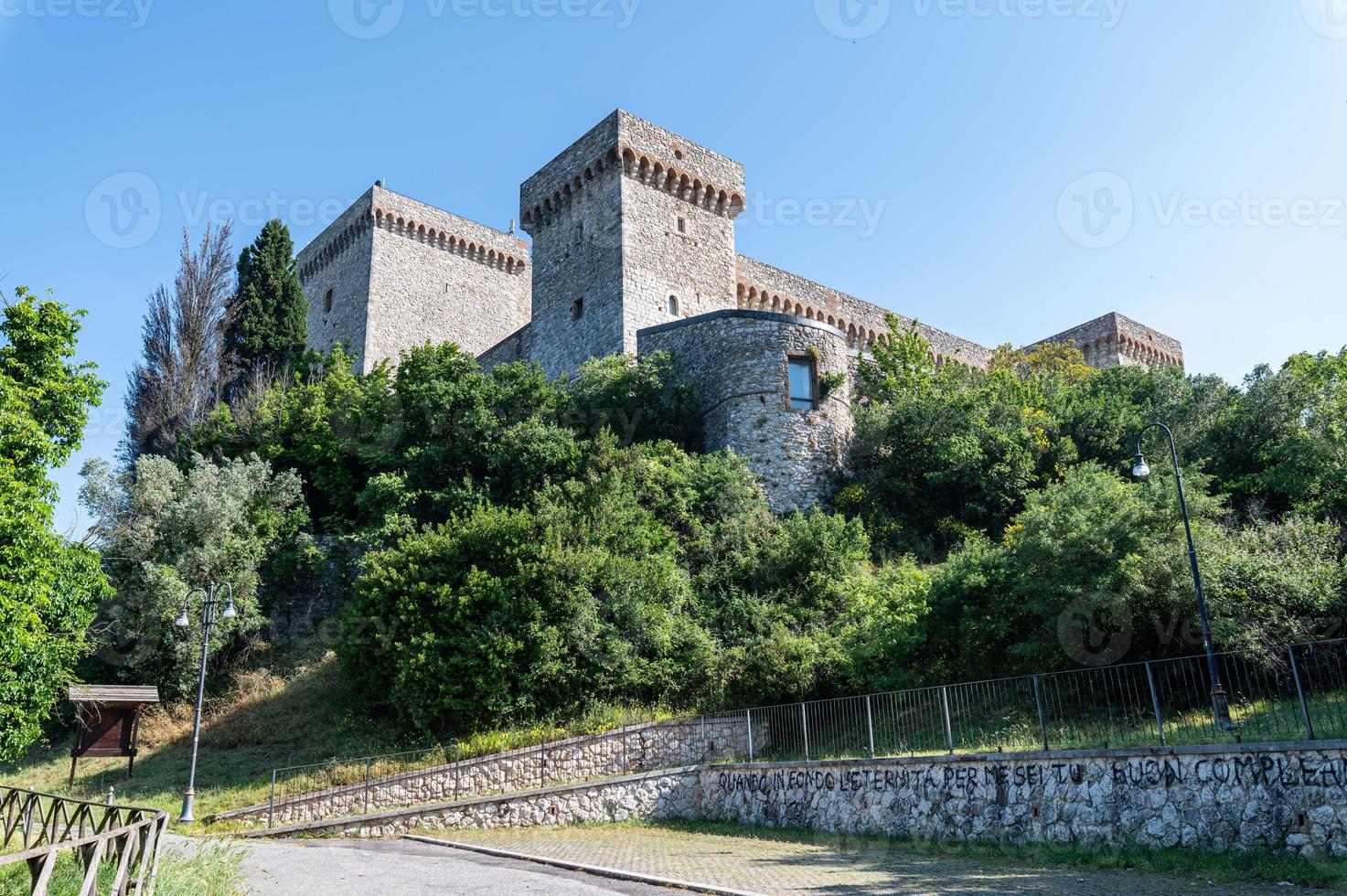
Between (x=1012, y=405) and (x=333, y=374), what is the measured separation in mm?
22583

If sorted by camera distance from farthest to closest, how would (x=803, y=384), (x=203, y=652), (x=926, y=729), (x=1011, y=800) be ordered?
1. (x=803, y=384)
2. (x=203, y=652)
3. (x=926, y=729)
4. (x=1011, y=800)

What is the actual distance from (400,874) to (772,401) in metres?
18.0

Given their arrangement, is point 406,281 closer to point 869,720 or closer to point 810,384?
point 810,384

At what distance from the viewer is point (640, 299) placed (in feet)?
101

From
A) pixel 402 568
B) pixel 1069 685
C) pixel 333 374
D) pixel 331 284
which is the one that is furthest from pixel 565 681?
pixel 331 284

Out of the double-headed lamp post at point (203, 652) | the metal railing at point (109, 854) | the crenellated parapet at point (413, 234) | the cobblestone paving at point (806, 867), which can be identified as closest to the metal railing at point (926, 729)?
the double-headed lamp post at point (203, 652)

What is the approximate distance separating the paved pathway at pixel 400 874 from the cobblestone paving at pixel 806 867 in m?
0.96

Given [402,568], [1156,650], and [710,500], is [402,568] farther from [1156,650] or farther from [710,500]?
[1156,650]

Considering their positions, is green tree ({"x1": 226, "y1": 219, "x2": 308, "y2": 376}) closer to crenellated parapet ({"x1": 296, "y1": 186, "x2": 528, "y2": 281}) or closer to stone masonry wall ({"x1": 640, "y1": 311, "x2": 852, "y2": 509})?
crenellated parapet ({"x1": 296, "y1": 186, "x2": 528, "y2": 281})

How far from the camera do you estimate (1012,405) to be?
27.6 m

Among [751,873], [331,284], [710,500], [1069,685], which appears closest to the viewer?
[751,873]

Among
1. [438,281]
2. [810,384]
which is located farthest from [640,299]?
[438,281]

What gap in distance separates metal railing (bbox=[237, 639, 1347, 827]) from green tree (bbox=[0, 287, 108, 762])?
178 inches

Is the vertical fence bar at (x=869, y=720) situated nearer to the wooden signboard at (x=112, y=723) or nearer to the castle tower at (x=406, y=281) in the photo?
the wooden signboard at (x=112, y=723)
